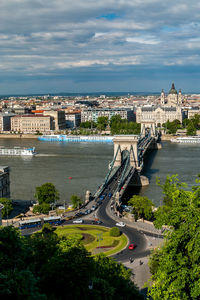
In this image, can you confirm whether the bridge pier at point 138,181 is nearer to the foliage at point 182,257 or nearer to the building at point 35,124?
the foliage at point 182,257

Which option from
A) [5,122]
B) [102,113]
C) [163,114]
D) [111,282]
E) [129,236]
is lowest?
[129,236]

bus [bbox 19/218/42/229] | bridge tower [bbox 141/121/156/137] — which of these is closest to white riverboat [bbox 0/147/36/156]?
bridge tower [bbox 141/121/156/137]

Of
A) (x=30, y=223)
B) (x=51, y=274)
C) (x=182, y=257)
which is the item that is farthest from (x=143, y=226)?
(x=51, y=274)

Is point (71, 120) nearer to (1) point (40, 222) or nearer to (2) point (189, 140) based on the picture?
(2) point (189, 140)

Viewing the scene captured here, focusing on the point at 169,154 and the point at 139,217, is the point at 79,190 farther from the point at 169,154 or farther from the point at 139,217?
the point at 169,154

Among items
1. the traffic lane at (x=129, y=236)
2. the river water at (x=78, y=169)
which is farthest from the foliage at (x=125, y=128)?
the traffic lane at (x=129, y=236)

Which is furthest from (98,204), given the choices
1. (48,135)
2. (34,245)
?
(48,135)
